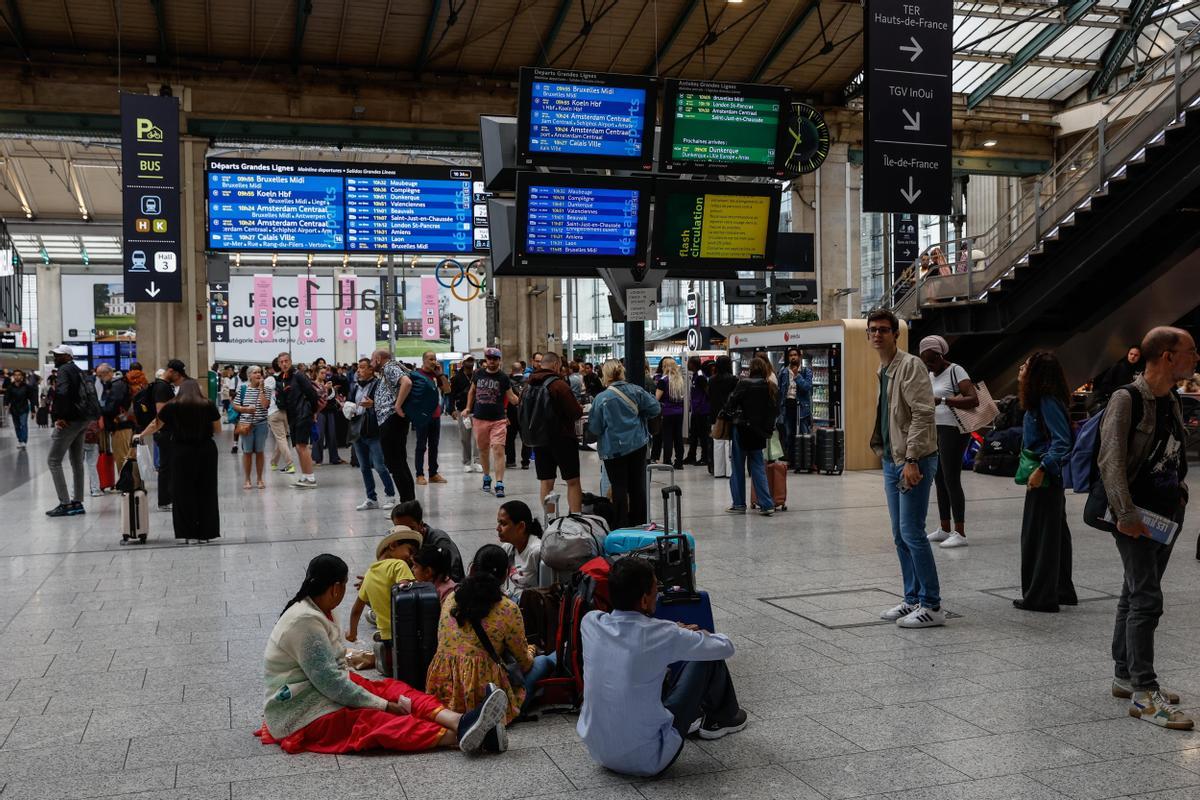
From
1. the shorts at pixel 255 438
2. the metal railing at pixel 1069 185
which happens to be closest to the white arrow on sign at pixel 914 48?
the metal railing at pixel 1069 185

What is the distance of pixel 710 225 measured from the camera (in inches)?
346

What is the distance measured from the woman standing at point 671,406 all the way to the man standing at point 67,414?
7.97 metres

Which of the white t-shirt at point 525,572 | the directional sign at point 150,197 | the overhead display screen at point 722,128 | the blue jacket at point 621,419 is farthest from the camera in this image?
the directional sign at point 150,197

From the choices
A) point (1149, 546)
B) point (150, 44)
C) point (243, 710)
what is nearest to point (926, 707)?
point (1149, 546)

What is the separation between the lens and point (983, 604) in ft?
→ 23.1

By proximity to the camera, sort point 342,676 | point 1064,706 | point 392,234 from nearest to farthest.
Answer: point 342,676 → point 1064,706 → point 392,234

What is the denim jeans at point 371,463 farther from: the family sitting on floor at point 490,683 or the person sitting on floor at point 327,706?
the person sitting on floor at point 327,706

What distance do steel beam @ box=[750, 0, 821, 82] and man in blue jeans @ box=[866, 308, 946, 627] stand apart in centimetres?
1952

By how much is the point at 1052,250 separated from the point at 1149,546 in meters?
12.2

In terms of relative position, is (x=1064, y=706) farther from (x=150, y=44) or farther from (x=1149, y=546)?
(x=150, y=44)

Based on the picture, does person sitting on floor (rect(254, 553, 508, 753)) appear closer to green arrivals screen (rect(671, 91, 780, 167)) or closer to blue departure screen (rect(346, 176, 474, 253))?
green arrivals screen (rect(671, 91, 780, 167))

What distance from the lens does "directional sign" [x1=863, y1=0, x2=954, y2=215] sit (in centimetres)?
1026

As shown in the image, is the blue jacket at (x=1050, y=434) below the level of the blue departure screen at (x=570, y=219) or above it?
below

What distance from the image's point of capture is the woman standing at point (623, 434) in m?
8.99
